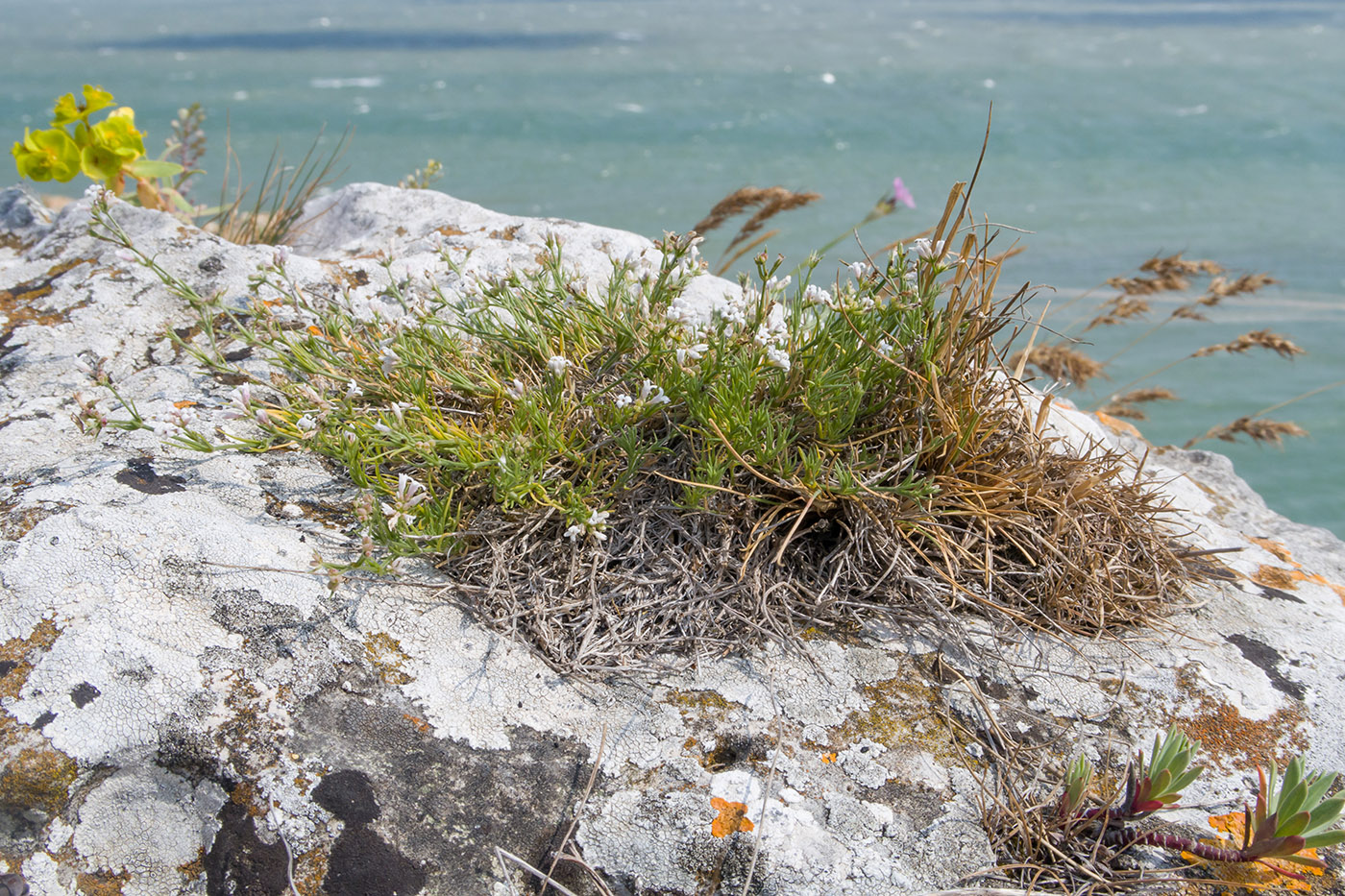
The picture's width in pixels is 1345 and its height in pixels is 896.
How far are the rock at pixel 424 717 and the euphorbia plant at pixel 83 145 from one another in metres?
1.43

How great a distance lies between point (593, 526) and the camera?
2131 millimetres

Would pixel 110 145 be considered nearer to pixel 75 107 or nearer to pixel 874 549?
pixel 75 107

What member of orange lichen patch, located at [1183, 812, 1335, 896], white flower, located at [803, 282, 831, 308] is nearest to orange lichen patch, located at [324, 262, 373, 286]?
white flower, located at [803, 282, 831, 308]

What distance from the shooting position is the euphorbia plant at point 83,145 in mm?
3326

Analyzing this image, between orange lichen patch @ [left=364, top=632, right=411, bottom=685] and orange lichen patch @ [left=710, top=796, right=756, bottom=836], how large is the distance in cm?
75

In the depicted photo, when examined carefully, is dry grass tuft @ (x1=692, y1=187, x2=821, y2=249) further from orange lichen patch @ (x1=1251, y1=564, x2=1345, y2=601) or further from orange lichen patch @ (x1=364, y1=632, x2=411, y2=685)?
orange lichen patch @ (x1=364, y1=632, x2=411, y2=685)


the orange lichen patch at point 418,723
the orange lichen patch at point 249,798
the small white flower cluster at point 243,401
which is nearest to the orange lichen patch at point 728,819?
the orange lichen patch at point 418,723

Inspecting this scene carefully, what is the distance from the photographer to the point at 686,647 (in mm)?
2123

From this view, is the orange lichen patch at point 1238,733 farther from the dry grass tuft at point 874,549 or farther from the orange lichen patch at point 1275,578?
the orange lichen patch at point 1275,578

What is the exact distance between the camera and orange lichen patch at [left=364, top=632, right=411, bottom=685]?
6.21 feet

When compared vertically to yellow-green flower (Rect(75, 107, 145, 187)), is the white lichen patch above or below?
below

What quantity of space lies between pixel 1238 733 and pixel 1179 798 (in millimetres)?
468

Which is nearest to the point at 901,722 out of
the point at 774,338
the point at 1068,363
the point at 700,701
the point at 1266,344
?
the point at 700,701

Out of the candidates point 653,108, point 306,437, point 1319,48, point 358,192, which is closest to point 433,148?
point 653,108
